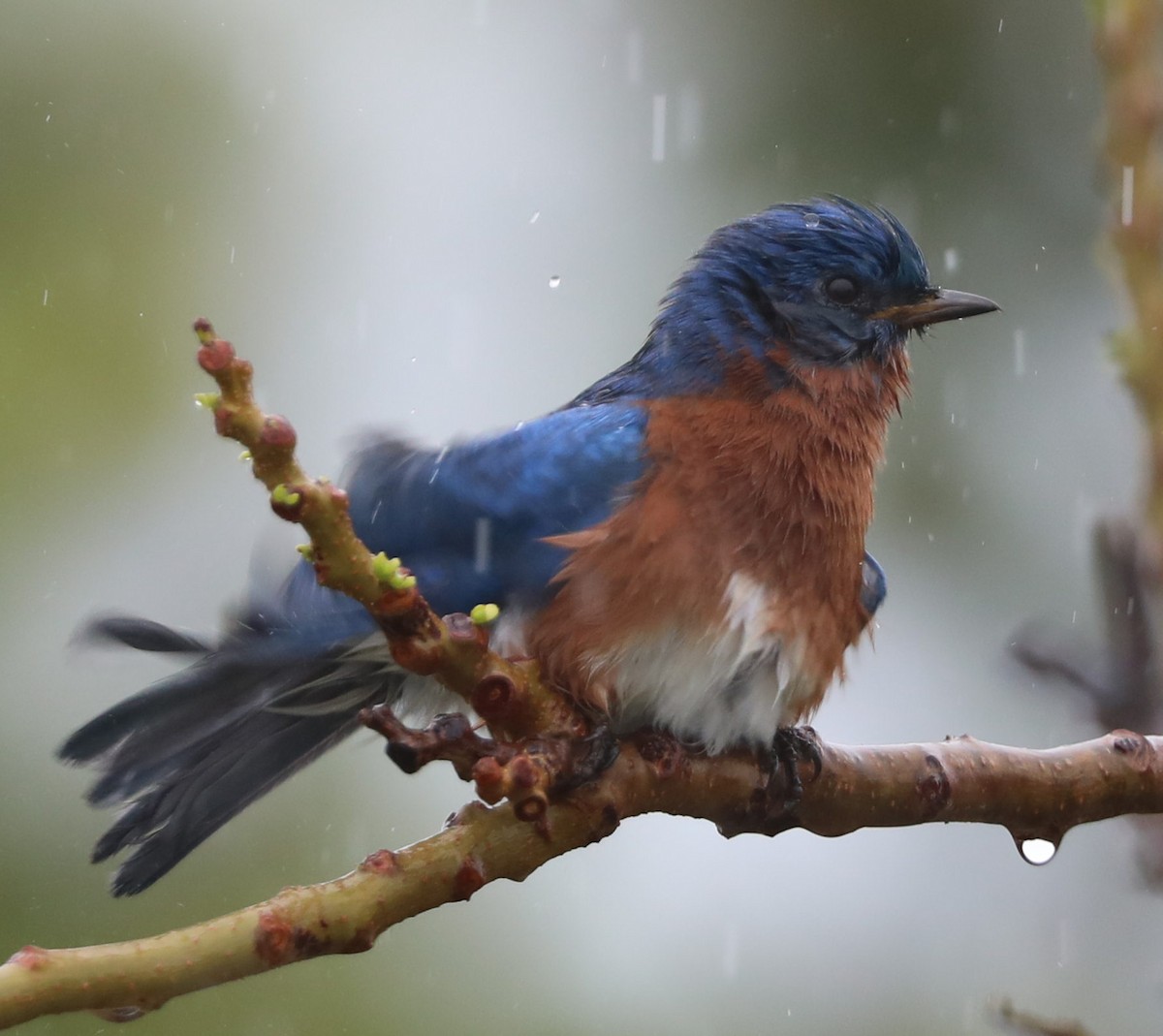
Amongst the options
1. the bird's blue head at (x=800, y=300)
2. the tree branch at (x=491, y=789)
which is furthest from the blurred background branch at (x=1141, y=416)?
the bird's blue head at (x=800, y=300)

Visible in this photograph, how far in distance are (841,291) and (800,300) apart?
0.32 ft

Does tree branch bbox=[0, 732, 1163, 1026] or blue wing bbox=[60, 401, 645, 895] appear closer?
tree branch bbox=[0, 732, 1163, 1026]

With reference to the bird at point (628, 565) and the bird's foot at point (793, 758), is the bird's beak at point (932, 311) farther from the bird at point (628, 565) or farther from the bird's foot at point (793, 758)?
the bird's foot at point (793, 758)

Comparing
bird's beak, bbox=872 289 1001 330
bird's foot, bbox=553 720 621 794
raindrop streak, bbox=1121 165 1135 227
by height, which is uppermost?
raindrop streak, bbox=1121 165 1135 227

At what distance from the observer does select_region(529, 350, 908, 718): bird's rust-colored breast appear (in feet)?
10.0

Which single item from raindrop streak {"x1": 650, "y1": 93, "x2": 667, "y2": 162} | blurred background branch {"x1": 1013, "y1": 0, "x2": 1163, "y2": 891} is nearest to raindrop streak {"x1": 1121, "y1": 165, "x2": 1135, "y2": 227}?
blurred background branch {"x1": 1013, "y1": 0, "x2": 1163, "y2": 891}

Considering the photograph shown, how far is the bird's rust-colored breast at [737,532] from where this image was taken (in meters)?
3.06

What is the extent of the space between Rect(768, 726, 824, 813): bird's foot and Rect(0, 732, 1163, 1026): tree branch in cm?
2

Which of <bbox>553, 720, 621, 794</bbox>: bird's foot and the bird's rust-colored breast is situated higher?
the bird's rust-colored breast

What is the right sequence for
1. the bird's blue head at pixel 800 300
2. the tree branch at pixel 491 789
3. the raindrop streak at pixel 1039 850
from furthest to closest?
1. the bird's blue head at pixel 800 300
2. the raindrop streak at pixel 1039 850
3. the tree branch at pixel 491 789

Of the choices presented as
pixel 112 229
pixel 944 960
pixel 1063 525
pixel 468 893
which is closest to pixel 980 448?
pixel 1063 525

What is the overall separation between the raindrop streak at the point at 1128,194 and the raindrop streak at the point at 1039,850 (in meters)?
1.18

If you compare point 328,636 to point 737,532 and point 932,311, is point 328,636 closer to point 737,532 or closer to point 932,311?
point 737,532

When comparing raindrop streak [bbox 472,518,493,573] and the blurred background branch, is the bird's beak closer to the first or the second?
the blurred background branch
